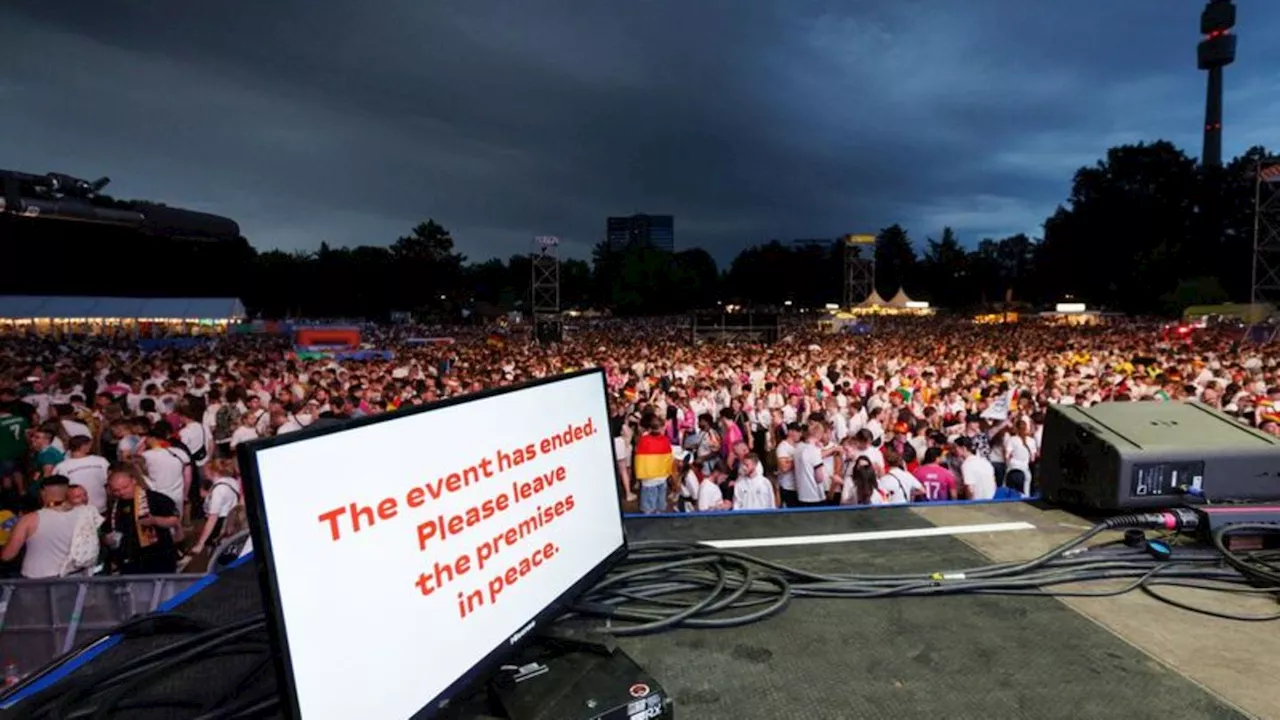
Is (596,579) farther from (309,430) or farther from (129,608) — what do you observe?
(129,608)

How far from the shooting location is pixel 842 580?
2707 millimetres

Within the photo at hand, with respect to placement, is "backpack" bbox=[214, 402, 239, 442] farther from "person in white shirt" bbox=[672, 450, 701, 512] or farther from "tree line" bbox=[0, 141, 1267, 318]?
"tree line" bbox=[0, 141, 1267, 318]

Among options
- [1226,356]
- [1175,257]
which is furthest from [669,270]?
[1226,356]

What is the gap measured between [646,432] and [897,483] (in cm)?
296

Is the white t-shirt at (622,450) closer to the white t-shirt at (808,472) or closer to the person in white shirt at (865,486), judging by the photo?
the white t-shirt at (808,472)

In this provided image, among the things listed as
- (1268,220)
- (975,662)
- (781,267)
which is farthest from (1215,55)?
(975,662)

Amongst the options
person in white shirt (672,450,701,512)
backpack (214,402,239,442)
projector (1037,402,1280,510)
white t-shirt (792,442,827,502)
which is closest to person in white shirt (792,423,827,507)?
white t-shirt (792,442,827,502)

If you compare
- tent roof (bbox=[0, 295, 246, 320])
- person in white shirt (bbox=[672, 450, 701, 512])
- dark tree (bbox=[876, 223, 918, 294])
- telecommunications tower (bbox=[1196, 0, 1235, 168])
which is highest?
telecommunications tower (bbox=[1196, 0, 1235, 168])

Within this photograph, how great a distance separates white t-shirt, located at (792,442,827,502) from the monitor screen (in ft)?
19.6

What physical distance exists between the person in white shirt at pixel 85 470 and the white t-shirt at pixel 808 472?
7381 mm

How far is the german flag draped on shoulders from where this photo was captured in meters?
8.08

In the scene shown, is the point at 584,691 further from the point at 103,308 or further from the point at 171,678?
the point at 103,308

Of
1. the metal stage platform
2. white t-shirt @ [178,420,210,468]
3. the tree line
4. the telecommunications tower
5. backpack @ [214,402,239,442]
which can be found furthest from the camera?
the telecommunications tower

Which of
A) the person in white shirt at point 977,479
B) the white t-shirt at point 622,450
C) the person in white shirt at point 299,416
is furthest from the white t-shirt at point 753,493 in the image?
the person in white shirt at point 299,416
